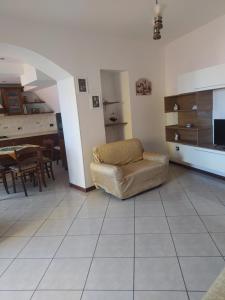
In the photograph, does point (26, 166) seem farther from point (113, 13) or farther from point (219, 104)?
point (219, 104)

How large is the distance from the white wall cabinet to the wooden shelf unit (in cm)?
19

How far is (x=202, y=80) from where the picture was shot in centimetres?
358

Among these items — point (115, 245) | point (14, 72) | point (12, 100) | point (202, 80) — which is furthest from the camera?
point (12, 100)

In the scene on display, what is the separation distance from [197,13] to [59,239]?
359 centimetres

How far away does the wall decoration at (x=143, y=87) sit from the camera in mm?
4309

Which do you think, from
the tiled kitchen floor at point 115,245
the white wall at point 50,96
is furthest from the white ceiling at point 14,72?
the tiled kitchen floor at point 115,245

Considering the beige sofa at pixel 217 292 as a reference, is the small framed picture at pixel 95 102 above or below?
above

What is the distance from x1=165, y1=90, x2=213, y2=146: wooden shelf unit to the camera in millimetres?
3840

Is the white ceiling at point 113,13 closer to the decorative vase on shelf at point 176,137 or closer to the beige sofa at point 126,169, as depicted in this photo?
the beige sofa at point 126,169

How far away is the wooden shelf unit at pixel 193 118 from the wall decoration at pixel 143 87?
0.47 meters

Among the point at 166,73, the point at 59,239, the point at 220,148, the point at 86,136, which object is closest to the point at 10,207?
the point at 59,239

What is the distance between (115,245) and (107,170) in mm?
1232

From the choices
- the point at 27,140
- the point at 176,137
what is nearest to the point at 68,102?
the point at 176,137

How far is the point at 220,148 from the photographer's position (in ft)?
11.3
